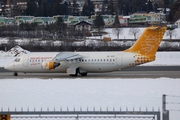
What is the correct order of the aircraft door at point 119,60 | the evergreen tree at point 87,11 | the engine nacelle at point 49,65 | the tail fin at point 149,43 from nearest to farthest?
the aircraft door at point 119,60 < the tail fin at point 149,43 < the engine nacelle at point 49,65 < the evergreen tree at point 87,11

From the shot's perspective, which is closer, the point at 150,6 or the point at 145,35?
the point at 145,35

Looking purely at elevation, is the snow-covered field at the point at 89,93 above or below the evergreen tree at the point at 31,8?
below

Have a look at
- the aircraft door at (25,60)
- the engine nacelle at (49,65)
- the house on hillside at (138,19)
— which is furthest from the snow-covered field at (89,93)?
the house on hillside at (138,19)

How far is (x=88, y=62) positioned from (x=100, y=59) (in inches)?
34.3

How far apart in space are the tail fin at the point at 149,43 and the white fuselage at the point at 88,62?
0.57 metres

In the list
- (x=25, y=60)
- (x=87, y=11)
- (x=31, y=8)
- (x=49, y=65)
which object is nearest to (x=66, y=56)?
(x=49, y=65)

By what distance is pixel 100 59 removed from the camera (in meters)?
34.2

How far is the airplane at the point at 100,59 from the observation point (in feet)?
110

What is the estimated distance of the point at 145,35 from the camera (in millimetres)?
34344

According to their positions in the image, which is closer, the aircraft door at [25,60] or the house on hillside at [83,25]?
the aircraft door at [25,60]

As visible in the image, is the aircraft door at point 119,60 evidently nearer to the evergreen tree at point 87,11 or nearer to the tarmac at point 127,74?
the tarmac at point 127,74

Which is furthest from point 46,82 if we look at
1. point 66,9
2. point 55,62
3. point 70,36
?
point 66,9

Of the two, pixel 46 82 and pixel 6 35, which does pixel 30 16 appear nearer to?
pixel 6 35

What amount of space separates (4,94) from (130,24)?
89890 mm
